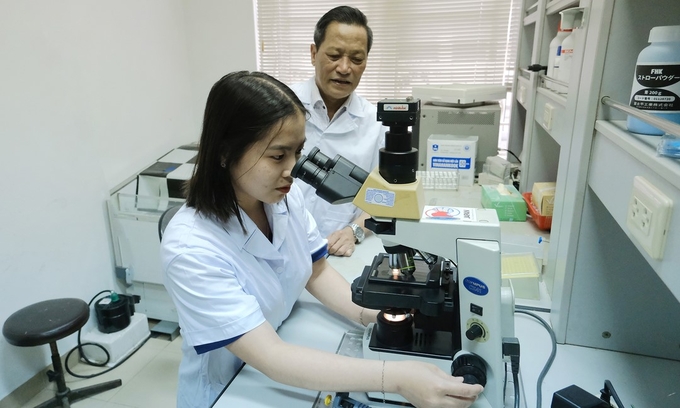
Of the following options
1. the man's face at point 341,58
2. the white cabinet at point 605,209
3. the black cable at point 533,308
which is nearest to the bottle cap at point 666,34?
Result: the white cabinet at point 605,209

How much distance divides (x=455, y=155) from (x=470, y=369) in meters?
1.68

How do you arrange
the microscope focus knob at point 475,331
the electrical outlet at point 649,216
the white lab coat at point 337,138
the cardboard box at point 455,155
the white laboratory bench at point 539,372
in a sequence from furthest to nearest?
the cardboard box at point 455,155 → the white lab coat at point 337,138 → the white laboratory bench at point 539,372 → the microscope focus knob at point 475,331 → the electrical outlet at point 649,216

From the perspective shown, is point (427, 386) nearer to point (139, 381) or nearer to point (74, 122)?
point (139, 381)

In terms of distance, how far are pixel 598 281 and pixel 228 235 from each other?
2.72 feet

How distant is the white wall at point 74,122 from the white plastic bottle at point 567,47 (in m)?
2.20

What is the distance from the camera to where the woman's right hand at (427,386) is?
755 mm

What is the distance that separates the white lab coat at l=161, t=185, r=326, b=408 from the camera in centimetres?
85

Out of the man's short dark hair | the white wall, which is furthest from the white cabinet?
the white wall

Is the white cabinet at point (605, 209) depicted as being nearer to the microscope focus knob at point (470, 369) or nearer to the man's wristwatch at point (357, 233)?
the microscope focus knob at point (470, 369)

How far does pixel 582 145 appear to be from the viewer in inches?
36.5

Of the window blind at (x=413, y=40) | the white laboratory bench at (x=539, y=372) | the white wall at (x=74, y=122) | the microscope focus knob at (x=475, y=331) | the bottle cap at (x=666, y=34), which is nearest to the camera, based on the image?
the bottle cap at (x=666, y=34)

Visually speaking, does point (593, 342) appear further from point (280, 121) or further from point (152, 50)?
point (152, 50)

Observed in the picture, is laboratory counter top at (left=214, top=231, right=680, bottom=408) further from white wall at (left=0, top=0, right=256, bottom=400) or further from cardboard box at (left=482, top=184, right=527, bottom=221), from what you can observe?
white wall at (left=0, top=0, right=256, bottom=400)

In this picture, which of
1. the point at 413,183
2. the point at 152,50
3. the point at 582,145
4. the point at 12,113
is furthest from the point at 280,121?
the point at 152,50
